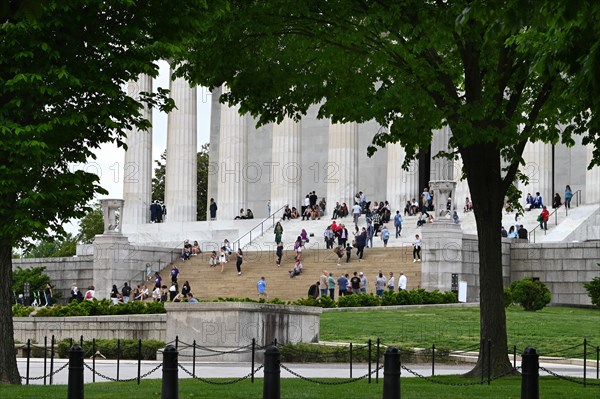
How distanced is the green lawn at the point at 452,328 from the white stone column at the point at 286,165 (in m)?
31.4

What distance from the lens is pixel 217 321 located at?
34.2 metres

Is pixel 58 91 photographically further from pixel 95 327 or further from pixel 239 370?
pixel 95 327

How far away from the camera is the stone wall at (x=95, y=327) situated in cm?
3969

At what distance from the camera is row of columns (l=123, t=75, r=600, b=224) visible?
7581 cm

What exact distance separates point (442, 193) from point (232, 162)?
27.2 meters

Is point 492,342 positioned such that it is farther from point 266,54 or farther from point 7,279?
point 7,279

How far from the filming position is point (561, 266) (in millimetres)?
57656

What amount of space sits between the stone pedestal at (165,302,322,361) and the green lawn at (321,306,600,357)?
3.58 meters

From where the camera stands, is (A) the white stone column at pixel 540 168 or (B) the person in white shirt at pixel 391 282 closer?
(B) the person in white shirt at pixel 391 282

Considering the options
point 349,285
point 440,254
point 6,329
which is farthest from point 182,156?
point 6,329

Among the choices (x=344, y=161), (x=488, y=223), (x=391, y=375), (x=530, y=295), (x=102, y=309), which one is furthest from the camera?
(x=344, y=161)

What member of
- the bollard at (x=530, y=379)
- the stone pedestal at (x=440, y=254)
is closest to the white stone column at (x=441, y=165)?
the stone pedestal at (x=440, y=254)

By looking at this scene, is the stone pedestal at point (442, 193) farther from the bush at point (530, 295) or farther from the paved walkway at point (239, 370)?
the paved walkway at point (239, 370)

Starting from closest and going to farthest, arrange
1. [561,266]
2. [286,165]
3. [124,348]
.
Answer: [124,348]
[561,266]
[286,165]
